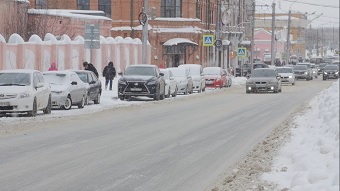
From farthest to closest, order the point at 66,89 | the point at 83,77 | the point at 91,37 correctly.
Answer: the point at 91,37
the point at 83,77
the point at 66,89

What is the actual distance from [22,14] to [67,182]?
46.9 meters

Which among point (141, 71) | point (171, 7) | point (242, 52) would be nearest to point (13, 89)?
point (141, 71)

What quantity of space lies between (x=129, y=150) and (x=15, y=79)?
11.6 metres

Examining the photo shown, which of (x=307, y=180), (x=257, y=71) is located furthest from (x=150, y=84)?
(x=307, y=180)

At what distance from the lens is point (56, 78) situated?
32312 millimetres

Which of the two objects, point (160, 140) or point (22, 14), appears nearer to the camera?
point (160, 140)

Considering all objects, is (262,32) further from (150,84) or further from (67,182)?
(67,182)

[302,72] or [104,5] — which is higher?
[104,5]

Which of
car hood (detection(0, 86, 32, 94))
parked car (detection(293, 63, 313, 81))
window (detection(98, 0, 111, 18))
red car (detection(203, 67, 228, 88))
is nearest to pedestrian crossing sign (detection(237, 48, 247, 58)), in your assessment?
parked car (detection(293, 63, 313, 81))

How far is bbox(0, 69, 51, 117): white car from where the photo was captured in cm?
2627

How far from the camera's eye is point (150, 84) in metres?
39.0

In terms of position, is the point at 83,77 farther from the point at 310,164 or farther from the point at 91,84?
the point at 310,164

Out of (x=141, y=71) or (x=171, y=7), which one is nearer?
(x=141, y=71)

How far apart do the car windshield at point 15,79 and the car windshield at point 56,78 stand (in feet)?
14.1
